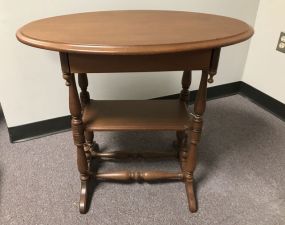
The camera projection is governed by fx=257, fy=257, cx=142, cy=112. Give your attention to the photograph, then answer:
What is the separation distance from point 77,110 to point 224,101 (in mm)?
1325

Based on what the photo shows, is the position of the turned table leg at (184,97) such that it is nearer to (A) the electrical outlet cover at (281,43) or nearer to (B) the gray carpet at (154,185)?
(B) the gray carpet at (154,185)

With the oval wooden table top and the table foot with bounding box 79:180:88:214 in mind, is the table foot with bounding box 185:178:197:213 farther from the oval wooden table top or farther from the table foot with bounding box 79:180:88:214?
the oval wooden table top

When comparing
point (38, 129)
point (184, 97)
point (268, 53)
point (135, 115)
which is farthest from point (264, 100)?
point (38, 129)

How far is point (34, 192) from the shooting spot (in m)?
1.16

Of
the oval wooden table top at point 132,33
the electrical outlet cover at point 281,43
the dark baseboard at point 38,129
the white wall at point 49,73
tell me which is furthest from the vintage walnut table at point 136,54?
the electrical outlet cover at point 281,43

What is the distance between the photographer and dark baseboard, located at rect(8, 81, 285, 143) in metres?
1.46

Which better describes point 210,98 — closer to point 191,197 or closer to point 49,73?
point 191,197

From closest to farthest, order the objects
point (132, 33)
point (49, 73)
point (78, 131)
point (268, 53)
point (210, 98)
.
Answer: point (132, 33), point (78, 131), point (49, 73), point (268, 53), point (210, 98)

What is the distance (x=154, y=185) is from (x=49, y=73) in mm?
794

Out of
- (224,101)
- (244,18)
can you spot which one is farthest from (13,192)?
(244,18)

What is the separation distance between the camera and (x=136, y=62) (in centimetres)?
77

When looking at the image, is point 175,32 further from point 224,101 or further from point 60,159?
point 224,101

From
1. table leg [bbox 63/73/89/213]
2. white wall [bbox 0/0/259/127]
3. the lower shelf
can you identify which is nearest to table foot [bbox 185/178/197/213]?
the lower shelf

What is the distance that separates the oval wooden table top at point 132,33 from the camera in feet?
2.22
